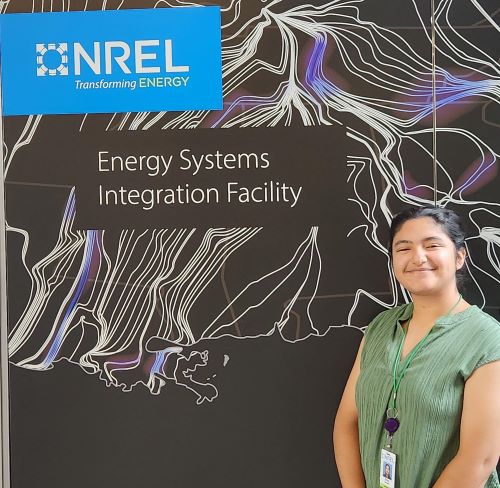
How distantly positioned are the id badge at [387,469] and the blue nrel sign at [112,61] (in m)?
1.22

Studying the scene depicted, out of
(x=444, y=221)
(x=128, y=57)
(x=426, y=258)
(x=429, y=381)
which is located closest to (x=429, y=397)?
(x=429, y=381)

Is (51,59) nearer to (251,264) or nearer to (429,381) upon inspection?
(251,264)

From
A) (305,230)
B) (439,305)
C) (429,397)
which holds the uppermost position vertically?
(305,230)

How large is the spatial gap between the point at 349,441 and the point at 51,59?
1577mm

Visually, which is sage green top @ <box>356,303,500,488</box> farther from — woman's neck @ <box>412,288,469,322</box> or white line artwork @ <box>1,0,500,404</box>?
white line artwork @ <box>1,0,500,404</box>

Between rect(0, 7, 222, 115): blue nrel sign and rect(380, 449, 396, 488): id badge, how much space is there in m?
1.22

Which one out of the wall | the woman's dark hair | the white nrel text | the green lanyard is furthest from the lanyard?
the white nrel text

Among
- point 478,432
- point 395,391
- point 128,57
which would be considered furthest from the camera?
point 128,57

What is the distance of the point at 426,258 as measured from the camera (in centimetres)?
178

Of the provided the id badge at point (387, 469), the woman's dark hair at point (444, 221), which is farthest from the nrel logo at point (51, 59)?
the id badge at point (387, 469)

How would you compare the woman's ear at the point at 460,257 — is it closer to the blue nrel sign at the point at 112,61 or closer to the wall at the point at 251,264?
the wall at the point at 251,264

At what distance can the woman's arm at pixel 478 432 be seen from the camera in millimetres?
1615

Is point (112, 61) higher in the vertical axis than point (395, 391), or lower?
higher

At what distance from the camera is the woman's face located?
178cm
